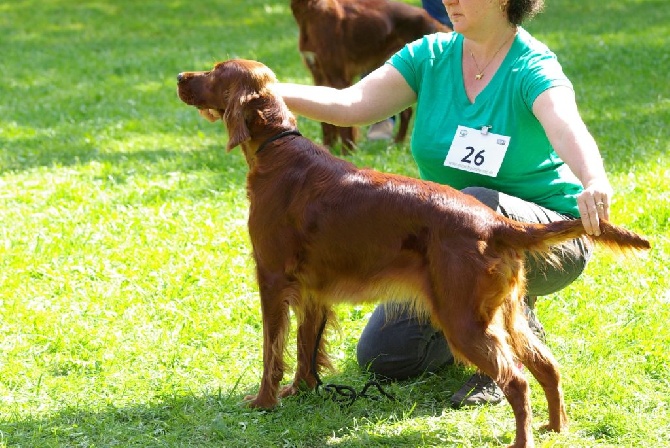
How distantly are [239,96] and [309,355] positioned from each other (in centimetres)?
97

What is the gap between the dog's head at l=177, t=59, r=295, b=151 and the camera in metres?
3.01

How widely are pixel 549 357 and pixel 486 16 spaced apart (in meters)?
1.19

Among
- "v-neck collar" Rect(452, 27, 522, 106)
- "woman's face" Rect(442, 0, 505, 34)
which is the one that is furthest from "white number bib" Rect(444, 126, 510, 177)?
"woman's face" Rect(442, 0, 505, 34)

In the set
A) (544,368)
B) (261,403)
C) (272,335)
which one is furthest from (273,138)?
(544,368)

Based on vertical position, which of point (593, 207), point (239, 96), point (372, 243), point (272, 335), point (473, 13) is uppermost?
point (473, 13)

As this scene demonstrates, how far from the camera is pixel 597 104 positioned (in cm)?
752

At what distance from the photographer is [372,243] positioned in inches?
113

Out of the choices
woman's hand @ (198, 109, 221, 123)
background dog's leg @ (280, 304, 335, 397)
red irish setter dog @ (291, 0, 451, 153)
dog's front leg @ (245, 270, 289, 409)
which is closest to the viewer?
dog's front leg @ (245, 270, 289, 409)

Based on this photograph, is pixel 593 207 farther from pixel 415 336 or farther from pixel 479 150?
pixel 415 336

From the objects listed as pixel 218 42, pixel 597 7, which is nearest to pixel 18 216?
pixel 218 42

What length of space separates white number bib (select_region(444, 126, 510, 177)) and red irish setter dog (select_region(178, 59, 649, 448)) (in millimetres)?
357

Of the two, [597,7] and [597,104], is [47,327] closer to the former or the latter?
[597,104]

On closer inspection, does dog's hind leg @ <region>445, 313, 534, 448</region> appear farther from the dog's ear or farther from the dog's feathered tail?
the dog's ear

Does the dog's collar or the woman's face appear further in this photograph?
the woman's face
